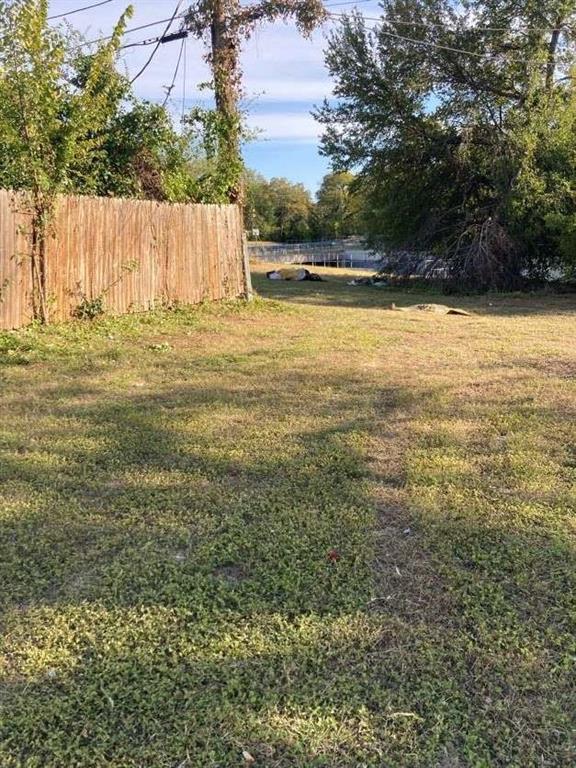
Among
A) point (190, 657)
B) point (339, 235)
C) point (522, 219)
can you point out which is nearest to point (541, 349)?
point (190, 657)

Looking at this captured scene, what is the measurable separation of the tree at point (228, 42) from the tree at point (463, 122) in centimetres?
627

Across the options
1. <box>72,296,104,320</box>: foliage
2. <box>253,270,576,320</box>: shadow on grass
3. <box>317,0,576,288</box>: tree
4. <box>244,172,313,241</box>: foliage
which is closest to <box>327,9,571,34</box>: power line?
<box>317,0,576,288</box>: tree

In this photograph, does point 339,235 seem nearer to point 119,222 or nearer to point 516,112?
point 516,112

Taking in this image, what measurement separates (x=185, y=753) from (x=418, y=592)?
1.04m

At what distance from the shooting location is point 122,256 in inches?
323

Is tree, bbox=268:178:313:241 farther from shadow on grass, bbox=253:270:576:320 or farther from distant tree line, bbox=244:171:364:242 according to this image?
shadow on grass, bbox=253:270:576:320

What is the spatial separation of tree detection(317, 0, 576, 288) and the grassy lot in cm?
1045

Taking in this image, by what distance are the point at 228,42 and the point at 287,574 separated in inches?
375

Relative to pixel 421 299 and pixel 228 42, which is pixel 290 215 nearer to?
pixel 421 299

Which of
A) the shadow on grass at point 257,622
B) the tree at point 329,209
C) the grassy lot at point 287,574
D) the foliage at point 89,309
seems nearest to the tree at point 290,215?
the tree at point 329,209

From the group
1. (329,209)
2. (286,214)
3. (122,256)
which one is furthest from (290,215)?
(122,256)

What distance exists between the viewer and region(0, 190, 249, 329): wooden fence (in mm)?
6770

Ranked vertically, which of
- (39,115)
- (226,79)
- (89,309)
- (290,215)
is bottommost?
(89,309)

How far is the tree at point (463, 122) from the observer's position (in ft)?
46.7
